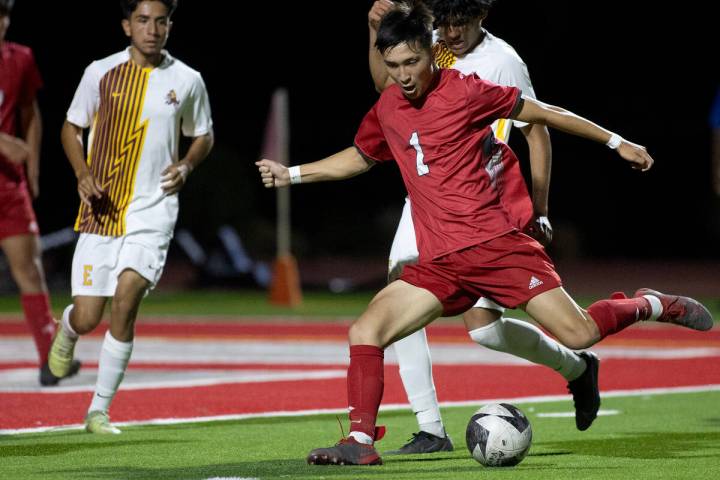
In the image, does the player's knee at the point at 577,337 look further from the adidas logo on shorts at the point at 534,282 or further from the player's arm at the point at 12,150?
the player's arm at the point at 12,150

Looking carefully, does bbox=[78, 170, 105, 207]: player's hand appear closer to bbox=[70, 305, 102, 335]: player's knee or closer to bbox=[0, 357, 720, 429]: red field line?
bbox=[70, 305, 102, 335]: player's knee

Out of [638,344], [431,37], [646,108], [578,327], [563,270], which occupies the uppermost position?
[431,37]

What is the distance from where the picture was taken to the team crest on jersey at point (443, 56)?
24.7ft

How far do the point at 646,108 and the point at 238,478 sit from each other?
30902 mm

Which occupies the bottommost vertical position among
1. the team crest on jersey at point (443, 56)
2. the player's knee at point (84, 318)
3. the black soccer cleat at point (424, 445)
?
the player's knee at point (84, 318)

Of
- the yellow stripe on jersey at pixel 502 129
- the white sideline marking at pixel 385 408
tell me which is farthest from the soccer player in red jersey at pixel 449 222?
the white sideline marking at pixel 385 408

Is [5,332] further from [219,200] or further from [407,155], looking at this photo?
[219,200]

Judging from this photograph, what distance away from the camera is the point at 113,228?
8203mm

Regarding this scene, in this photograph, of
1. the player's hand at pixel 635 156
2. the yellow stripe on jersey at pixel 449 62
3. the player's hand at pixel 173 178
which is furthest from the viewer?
the player's hand at pixel 173 178

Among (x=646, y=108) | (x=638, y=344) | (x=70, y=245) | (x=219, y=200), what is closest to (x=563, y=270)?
(x=646, y=108)

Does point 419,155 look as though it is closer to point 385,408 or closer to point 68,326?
point 68,326

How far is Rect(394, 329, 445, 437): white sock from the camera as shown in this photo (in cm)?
723

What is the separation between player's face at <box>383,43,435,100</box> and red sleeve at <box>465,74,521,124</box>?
23 centimetres

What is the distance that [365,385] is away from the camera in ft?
21.3
